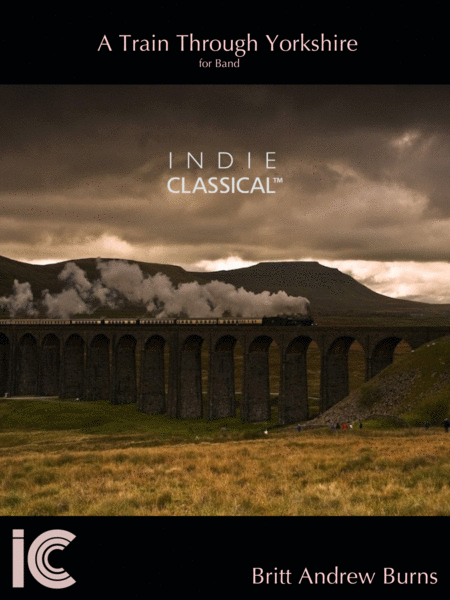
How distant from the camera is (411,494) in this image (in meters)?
14.5

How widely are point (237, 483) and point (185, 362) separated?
66.4 m

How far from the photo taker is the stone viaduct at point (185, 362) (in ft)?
226

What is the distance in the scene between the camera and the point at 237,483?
55.7ft

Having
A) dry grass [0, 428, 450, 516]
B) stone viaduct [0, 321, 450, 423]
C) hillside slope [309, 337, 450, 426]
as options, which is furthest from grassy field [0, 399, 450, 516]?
stone viaduct [0, 321, 450, 423]
